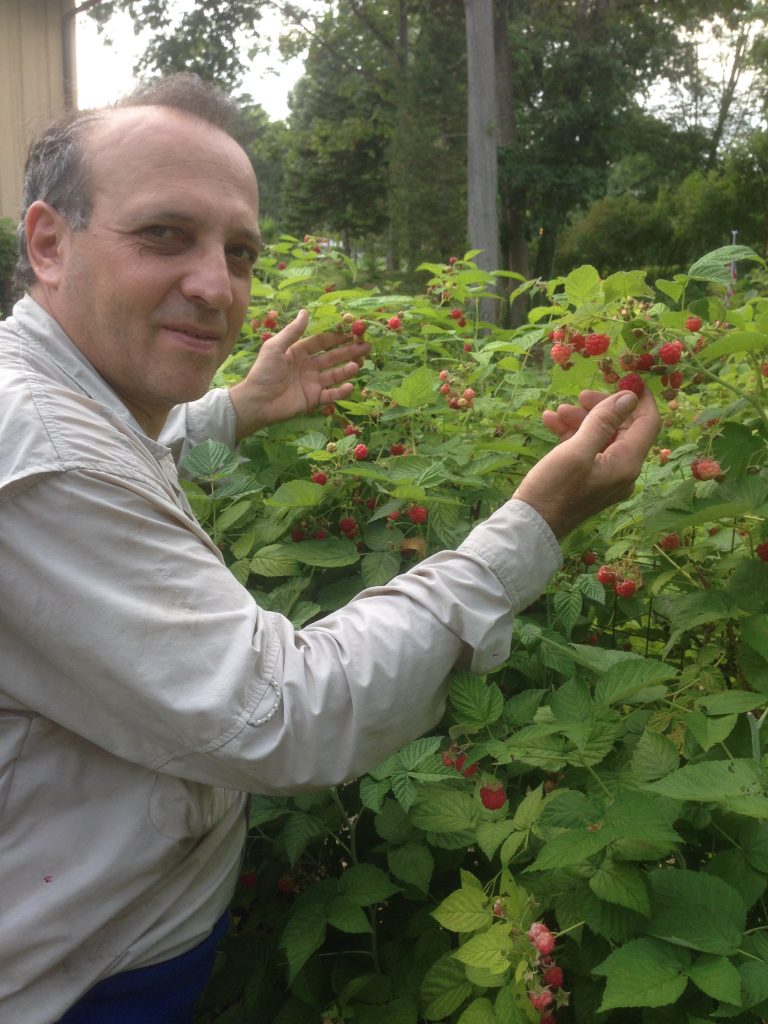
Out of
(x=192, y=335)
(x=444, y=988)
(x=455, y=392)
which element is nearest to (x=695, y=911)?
(x=444, y=988)

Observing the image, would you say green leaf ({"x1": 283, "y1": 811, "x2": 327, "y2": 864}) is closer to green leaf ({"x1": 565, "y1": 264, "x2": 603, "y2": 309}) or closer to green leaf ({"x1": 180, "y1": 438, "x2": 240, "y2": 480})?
green leaf ({"x1": 180, "y1": 438, "x2": 240, "y2": 480})

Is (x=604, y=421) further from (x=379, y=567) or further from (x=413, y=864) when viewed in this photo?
(x=413, y=864)

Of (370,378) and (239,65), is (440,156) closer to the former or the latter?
(239,65)

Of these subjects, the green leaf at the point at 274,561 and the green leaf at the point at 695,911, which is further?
the green leaf at the point at 274,561

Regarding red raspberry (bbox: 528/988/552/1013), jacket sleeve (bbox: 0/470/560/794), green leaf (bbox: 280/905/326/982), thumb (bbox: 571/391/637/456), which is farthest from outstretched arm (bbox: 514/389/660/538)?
green leaf (bbox: 280/905/326/982)

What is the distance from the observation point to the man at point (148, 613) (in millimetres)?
1216

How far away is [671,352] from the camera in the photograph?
1444 millimetres

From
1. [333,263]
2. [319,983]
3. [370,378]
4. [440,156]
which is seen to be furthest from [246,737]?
[440,156]

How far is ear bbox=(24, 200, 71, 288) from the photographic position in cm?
157

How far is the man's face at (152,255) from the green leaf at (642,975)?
3.39 ft

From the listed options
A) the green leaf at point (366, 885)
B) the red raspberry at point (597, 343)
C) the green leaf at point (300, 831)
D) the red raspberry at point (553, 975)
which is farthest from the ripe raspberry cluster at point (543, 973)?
the red raspberry at point (597, 343)

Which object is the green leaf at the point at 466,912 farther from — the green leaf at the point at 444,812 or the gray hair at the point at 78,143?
the gray hair at the point at 78,143

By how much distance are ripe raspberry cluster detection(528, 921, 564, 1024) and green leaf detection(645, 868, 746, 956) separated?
13 cm

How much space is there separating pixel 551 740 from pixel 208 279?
0.87 meters
